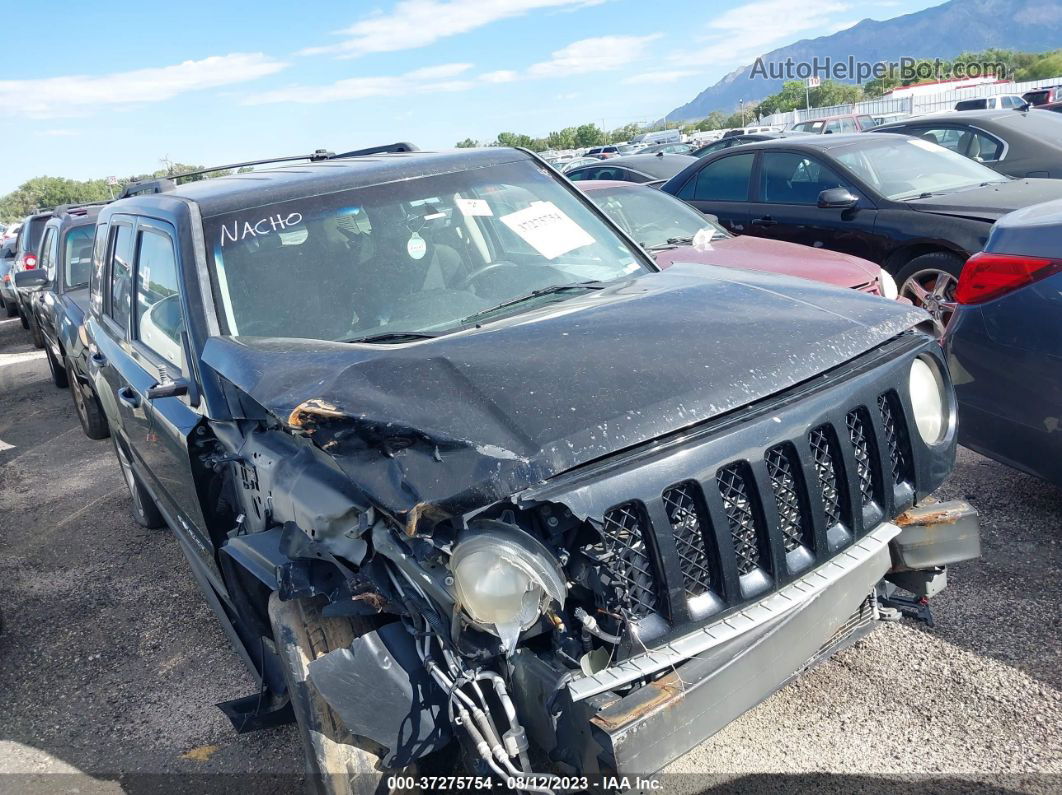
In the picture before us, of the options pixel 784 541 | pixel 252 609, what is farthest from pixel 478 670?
pixel 252 609

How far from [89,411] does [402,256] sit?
5.02m

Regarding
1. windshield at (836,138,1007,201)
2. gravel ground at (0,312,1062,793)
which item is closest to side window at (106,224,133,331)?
gravel ground at (0,312,1062,793)

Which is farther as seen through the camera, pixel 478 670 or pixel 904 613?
pixel 904 613

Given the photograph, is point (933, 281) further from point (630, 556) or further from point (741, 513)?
point (630, 556)

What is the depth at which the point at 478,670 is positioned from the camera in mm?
2025

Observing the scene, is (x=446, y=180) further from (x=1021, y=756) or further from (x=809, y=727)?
(x=1021, y=756)

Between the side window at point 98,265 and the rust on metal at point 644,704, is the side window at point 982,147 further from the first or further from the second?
the rust on metal at point 644,704

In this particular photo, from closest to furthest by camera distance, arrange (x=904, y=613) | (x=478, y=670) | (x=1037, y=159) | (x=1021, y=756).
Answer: (x=478, y=670) → (x=1021, y=756) → (x=904, y=613) → (x=1037, y=159)

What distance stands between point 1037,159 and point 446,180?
7275 mm

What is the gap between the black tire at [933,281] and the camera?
6402mm

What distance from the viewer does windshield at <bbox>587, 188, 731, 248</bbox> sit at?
23.0 feet

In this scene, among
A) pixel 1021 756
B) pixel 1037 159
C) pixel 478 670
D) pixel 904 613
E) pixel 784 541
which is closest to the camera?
pixel 478 670

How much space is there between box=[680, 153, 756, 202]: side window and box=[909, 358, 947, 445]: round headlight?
5.82 meters

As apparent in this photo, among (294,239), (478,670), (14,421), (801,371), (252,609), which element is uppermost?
(294,239)
